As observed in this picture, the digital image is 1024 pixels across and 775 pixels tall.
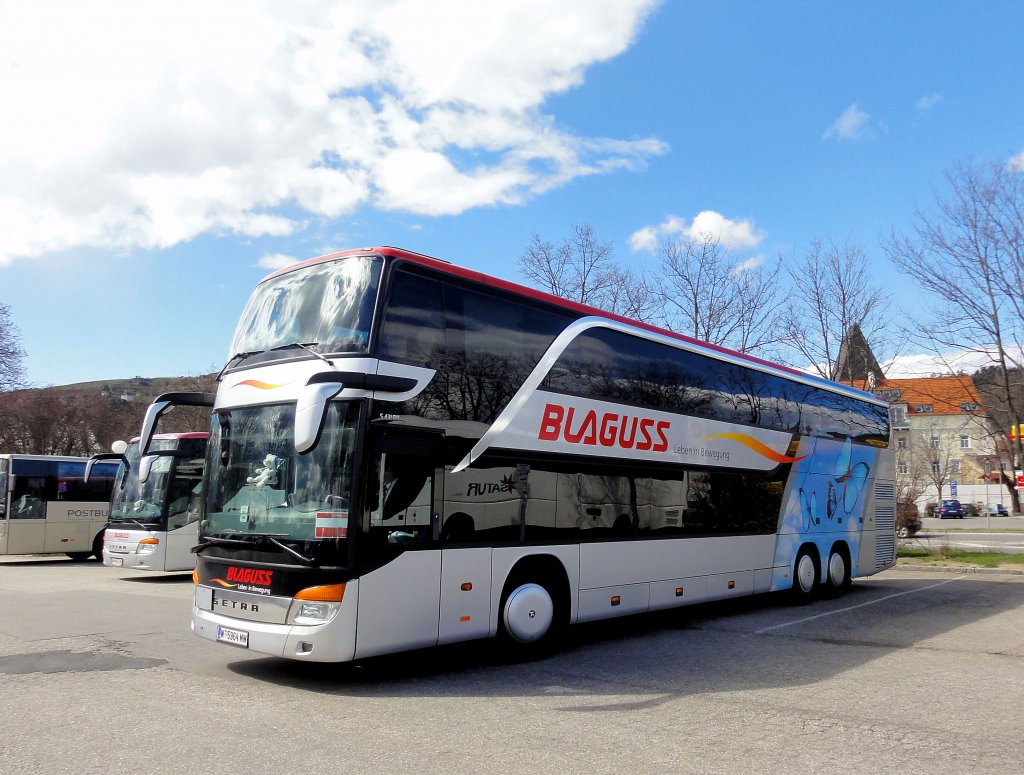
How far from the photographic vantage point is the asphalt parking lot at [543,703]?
568 centimetres

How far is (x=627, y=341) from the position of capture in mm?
10953

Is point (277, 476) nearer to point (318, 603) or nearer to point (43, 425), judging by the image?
point (318, 603)

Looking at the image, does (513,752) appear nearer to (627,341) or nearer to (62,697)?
(62,697)

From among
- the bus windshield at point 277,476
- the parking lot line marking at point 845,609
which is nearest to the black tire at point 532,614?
the bus windshield at point 277,476

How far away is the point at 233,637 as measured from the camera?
7.95 metres

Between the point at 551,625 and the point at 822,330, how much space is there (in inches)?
747

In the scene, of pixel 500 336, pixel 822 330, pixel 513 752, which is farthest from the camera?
pixel 822 330

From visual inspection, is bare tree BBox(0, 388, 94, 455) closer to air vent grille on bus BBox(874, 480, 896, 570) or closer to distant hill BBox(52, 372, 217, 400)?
distant hill BBox(52, 372, 217, 400)

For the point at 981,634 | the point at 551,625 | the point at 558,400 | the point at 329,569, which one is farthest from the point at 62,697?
the point at 981,634

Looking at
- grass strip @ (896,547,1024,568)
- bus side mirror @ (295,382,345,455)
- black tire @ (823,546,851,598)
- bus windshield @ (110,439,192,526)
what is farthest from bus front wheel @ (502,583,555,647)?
grass strip @ (896,547,1024,568)

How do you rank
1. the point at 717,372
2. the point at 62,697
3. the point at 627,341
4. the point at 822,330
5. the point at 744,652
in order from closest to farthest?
the point at 62,697 < the point at 744,652 < the point at 627,341 < the point at 717,372 < the point at 822,330

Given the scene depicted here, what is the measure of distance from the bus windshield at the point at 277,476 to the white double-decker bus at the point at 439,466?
0.06 feet

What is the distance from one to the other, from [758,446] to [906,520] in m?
16.4

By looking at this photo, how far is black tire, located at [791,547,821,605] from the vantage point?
14.5 metres
